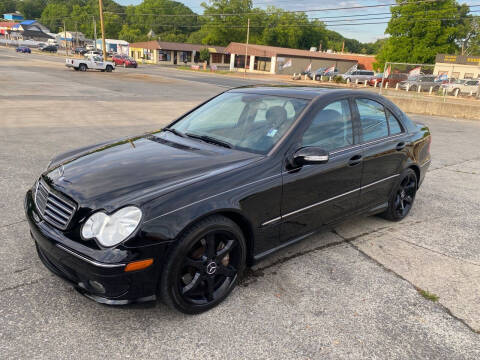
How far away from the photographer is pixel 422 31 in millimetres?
52781

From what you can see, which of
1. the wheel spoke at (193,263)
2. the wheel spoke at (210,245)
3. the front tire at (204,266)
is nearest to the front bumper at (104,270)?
the front tire at (204,266)

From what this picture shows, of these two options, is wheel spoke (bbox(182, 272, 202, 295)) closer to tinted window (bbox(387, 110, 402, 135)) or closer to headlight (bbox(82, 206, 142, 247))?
headlight (bbox(82, 206, 142, 247))

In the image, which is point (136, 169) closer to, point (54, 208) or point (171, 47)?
point (54, 208)

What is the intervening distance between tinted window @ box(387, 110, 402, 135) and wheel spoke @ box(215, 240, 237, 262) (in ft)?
8.29

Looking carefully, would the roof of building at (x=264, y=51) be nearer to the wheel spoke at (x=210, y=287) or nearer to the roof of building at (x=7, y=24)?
the wheel spoke at (x=210, y=287)

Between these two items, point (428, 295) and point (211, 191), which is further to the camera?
point (428, 295)

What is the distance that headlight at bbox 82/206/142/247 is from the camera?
238 cm

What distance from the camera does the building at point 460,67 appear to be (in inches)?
895

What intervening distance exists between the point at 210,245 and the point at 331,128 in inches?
66.3

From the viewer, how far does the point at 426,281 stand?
3.45 meters

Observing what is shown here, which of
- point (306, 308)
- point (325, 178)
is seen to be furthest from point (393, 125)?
point (306, 308)

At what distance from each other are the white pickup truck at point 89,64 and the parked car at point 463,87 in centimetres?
2993

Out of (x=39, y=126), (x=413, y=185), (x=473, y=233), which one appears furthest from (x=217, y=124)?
Result: (x=39, y=126)

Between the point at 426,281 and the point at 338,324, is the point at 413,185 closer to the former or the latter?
the point at 426,281
